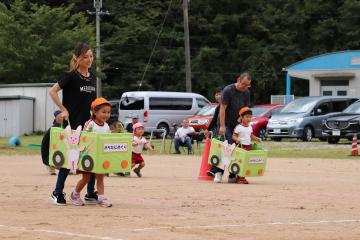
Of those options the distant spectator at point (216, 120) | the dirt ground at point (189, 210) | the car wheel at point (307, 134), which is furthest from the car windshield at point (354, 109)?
the distant spectator at point (216, 120)

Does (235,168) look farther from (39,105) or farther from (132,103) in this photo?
(39,105)

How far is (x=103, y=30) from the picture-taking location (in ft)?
219

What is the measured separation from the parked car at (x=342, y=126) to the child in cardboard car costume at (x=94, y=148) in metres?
21.0

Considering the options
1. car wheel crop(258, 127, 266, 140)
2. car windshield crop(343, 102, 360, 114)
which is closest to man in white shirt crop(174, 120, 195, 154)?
car windshield crop(343, 102, 360, 114)

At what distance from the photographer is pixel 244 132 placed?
47.8 ft

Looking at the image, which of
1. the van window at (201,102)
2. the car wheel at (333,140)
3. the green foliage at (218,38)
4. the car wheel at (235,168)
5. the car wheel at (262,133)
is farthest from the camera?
the green foliage at (218,38)

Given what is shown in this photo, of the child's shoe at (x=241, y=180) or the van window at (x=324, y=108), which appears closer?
the child's shoe at (x=241, y=180)

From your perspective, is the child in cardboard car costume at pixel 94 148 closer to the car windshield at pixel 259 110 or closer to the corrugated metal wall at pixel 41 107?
the car windshield at pixel 259 110

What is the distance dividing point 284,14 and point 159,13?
924 cm

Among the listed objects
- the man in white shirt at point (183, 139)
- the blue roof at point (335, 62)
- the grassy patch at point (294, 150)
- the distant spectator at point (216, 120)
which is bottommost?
the grassy patch at point (294, 150)

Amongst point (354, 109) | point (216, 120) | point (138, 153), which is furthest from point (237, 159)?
point (354, 109)

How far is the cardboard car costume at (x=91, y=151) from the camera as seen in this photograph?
10.1 meters

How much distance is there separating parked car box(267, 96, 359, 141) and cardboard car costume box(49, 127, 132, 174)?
23491 millimetres

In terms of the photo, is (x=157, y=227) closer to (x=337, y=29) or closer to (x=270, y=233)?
(x=270, y=233)
